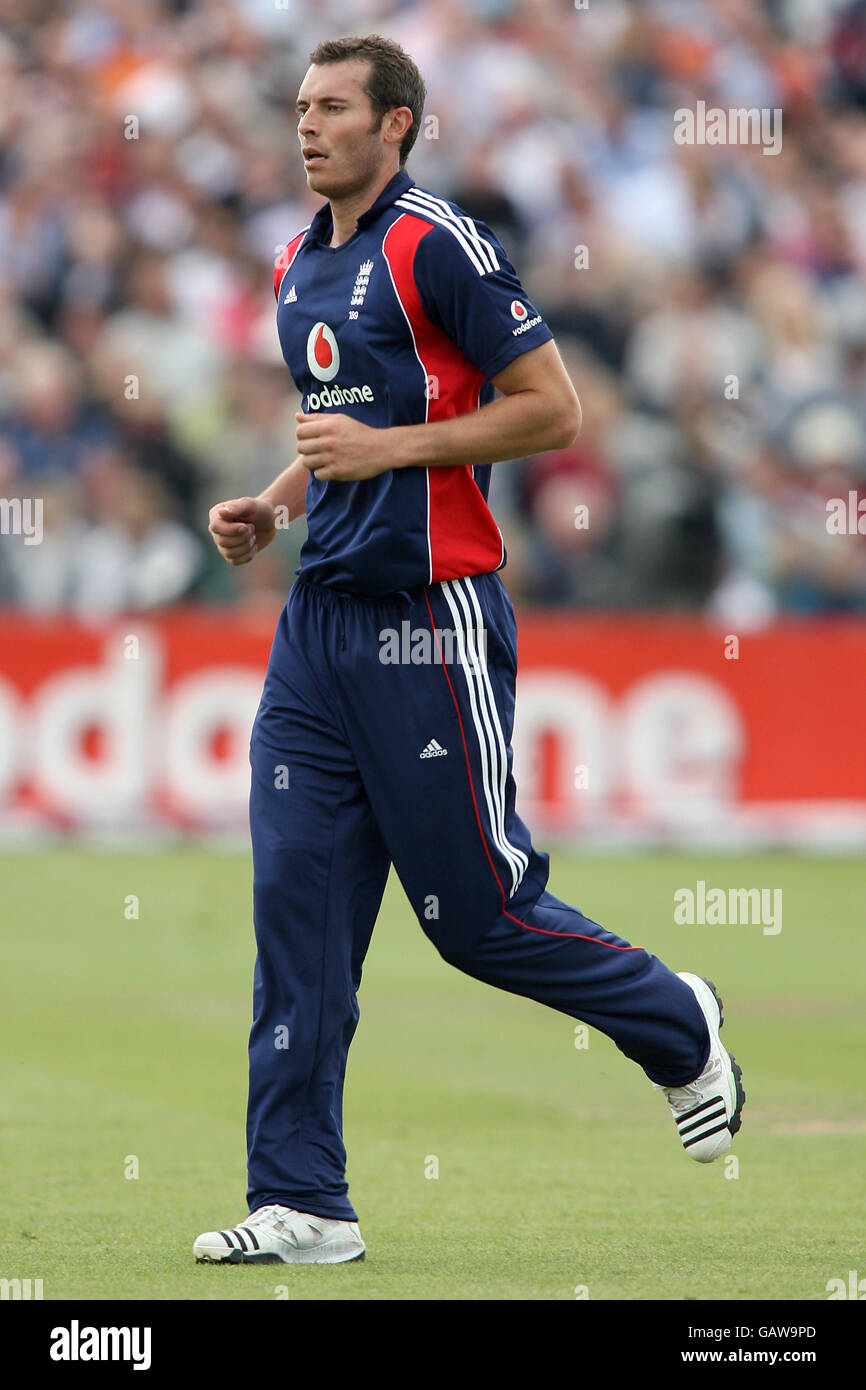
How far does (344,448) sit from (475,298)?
0.46m

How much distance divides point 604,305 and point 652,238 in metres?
1.26

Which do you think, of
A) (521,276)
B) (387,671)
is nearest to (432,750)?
(387,671)

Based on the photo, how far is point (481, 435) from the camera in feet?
16.8

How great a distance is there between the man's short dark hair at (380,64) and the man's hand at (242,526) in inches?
39.2

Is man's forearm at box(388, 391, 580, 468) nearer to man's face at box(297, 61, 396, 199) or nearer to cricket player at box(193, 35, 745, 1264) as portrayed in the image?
cricket player at box(193, 35, 745, 1264)

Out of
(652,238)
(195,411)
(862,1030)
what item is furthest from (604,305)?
(862,1030)

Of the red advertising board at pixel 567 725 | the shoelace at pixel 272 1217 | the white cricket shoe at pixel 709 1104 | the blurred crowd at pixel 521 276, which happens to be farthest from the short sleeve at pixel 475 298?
the blurred crowd at pixel 521 276

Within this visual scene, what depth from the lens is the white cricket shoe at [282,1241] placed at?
5180mm

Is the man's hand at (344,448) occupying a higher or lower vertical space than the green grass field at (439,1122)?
higher

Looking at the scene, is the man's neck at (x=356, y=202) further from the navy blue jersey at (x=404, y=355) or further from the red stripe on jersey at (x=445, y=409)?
the red stripe on jersey at (x=445, y=409)

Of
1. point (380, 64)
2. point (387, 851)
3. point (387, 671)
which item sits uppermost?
point (380, 64)

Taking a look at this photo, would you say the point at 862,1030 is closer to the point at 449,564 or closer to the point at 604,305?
the point at 449,564

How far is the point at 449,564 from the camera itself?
17.2 feet

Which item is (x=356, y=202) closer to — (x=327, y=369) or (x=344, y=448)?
(x=327, y=369)
